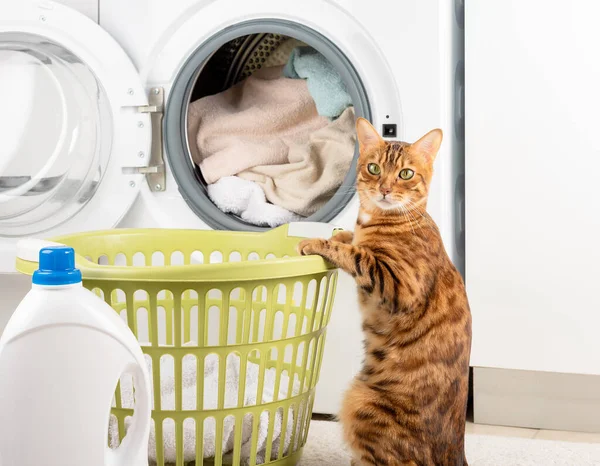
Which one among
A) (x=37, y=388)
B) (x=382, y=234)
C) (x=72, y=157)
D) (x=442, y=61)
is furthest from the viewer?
(x=72, y=157)

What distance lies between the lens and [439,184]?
150 cm

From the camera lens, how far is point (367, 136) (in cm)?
134

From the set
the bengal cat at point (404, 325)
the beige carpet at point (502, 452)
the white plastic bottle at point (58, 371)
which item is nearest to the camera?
the white plastic bottle at point (58, 371)

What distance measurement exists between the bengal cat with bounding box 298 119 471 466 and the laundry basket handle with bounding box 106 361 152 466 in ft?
1.11

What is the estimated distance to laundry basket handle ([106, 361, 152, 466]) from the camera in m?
1.03

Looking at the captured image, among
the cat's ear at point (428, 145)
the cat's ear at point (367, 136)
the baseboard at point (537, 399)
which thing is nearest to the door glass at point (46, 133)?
the cat's ear at point (367, 136)

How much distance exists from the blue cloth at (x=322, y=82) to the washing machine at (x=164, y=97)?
0.29ft

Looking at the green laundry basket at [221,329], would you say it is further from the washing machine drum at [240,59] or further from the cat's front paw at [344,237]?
the washing machine drum at [240,59]

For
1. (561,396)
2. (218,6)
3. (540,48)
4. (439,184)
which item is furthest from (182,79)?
(561,396)

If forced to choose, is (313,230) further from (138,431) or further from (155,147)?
(138,431)

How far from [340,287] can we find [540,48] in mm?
595

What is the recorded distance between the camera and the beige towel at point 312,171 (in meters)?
1.62

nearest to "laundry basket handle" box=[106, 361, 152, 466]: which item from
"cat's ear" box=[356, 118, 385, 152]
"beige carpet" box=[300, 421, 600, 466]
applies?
"beige carpet" box=[300, 421, 600, 466]

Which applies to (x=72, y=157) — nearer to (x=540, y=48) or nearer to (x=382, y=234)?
(x=382, y=234)
